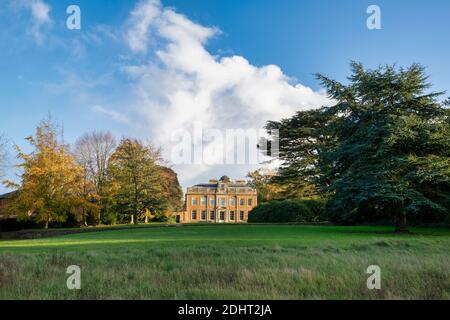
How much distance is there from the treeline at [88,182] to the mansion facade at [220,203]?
2180 centimetres

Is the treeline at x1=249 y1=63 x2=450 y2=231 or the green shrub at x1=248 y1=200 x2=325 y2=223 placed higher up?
the treeline at x1=249 y1=63 x2=450 y2=231

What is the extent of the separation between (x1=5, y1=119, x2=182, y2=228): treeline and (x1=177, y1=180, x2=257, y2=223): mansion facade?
2180 cm

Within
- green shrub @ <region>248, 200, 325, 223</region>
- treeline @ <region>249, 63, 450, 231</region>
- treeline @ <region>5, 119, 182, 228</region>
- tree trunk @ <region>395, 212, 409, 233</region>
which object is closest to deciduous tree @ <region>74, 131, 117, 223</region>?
treeline @ <region>5, 119, 182, 228</region>

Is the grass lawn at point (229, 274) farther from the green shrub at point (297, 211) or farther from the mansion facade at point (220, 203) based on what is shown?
the mansion facade at point (220, 203)

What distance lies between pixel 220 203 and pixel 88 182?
31.0m

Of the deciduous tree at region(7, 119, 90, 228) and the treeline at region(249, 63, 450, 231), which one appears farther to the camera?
the deciduous tree at region(7, 119, 90, 228)

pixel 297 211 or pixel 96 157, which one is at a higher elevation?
pixel 96 157

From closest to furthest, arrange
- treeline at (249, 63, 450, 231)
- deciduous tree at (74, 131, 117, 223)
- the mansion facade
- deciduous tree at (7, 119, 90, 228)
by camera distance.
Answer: treeline at (249, 63, 450, 231)
deciduous tree at (7, 119, 90, 228)
deciduous tree at (74, 131, 117, 223)
the mansion facade

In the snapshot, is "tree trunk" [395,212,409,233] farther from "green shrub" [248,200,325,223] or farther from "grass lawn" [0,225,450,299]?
"green shrub" [248,200,325,223]

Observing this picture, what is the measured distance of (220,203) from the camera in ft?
214

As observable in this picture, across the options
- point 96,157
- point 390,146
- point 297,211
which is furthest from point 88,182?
point 390,146

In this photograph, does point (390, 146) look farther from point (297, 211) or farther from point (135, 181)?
point (135, 181)

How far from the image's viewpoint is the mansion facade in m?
64.7
